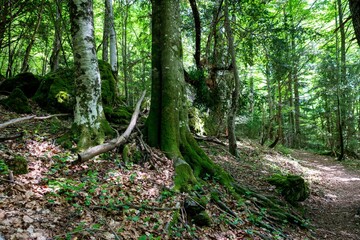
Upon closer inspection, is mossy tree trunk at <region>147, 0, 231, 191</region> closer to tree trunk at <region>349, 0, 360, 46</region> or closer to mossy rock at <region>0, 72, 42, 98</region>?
tree trunk at <region>349, 0, 360, 46</region>

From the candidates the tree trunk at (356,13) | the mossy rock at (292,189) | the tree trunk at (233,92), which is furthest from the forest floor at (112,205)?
the tree trunk at (356,13)

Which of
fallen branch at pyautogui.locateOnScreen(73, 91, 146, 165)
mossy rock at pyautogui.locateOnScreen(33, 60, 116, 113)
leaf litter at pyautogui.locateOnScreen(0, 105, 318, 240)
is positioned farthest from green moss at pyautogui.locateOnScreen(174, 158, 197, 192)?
mossy rock at pyautogui.locateOnScreen(33, 60, 116, 113)

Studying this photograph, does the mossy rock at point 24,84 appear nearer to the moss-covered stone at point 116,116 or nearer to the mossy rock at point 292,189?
the moss-covered stone at point 116,116

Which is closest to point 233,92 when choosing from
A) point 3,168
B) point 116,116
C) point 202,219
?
point 116,116

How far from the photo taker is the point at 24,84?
30.7 ft

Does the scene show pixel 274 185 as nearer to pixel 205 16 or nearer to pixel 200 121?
pixel 200 121

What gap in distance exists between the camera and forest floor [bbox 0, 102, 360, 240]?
314 centimetres

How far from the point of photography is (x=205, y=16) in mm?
10906

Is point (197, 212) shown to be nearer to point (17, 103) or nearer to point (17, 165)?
point (17, 165)

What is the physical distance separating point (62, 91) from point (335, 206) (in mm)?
9537

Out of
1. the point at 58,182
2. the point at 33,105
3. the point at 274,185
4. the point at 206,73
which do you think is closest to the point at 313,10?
the point at 206,73

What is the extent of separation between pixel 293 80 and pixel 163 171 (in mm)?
15335

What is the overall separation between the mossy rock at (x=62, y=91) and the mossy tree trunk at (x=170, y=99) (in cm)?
317

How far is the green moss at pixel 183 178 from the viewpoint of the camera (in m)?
5.05
